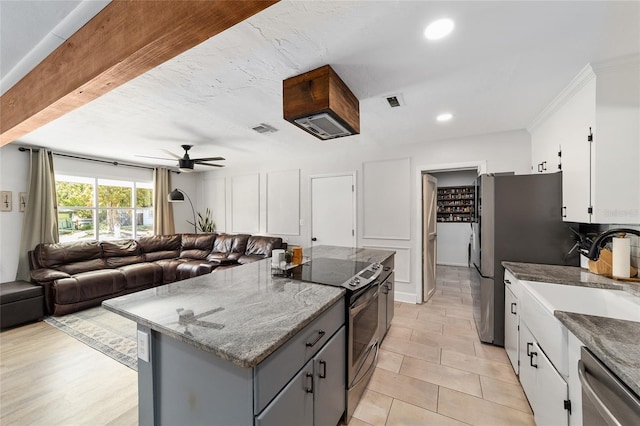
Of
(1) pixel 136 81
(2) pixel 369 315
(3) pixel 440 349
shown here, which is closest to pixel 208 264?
(1) pixel 136 81

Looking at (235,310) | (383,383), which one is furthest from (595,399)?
(235,310)

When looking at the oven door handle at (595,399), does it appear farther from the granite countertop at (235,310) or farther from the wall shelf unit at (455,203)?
the wall shelf unit at (455,203)

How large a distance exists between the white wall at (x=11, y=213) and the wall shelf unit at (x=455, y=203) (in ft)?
27.7

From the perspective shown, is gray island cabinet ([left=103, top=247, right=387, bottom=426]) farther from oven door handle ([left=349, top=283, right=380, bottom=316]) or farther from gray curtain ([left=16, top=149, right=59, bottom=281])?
gray curtain ([left=16, top=149, right=59, bottom=281])

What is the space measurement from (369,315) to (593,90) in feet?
7.80

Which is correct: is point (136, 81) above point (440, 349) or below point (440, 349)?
above

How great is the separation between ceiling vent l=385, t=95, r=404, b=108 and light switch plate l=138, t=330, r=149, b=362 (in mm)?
2548

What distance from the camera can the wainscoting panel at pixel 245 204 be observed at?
5480 millimetres

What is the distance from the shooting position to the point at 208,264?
445cm

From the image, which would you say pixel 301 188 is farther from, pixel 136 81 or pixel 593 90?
pixel 593 90

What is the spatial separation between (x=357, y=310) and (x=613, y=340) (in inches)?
46.4

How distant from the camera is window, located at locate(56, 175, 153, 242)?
433cm

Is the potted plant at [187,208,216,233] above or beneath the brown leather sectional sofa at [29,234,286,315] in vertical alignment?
above

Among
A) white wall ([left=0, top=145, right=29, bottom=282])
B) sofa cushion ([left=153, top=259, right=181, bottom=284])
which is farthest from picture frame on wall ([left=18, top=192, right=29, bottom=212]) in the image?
sofa cushion ([left=153, top=259, right=181, bottom=284])
